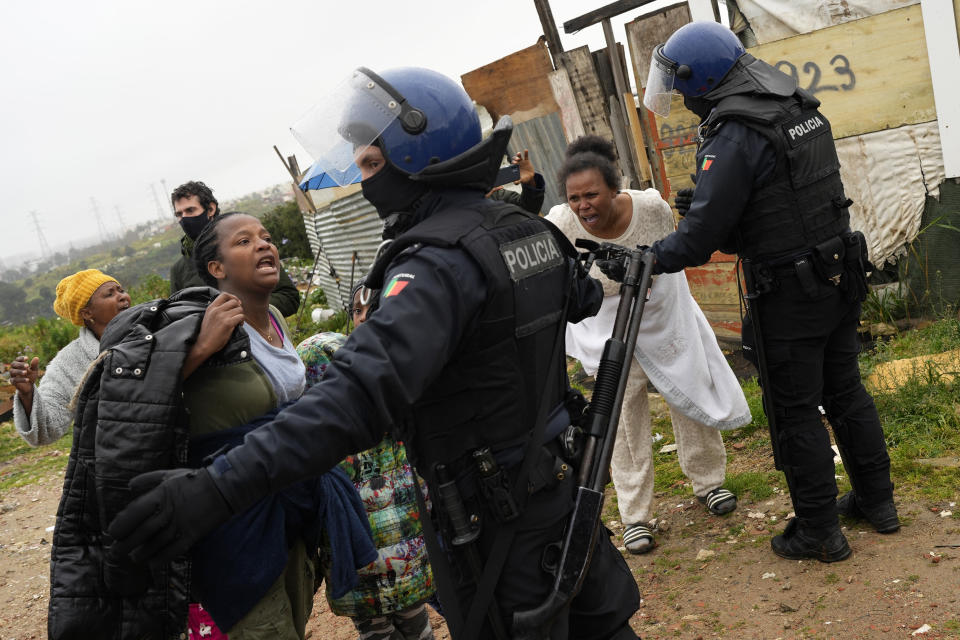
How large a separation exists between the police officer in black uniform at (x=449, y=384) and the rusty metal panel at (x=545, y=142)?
15.4ft

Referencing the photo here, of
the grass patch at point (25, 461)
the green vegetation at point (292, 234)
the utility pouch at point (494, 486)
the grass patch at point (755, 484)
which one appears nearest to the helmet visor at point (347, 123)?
the utility pouch at point (494, 486)

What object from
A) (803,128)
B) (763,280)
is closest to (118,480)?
(763,280)

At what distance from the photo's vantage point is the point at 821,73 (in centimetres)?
571

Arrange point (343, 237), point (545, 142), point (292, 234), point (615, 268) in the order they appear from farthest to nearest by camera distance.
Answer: point (292, 234) < point (343, 237) < point (545, 142) < point (615, 268)

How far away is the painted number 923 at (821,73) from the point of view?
18.3ft

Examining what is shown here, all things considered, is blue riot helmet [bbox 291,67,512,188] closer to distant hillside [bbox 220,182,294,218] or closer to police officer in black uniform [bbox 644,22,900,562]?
police officer in black uniform [bbox 644,22,900,562]

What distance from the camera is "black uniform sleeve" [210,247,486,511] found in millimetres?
1510

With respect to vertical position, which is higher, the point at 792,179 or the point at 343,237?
the point at 792,179

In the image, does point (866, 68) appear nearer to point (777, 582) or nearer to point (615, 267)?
point (615, 267)

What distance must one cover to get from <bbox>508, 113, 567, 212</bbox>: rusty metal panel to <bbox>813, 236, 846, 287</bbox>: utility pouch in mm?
3769

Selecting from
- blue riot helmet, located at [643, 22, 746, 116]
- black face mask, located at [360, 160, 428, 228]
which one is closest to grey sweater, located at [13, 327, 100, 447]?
black face mask, located at [360, 160, 428, 228]

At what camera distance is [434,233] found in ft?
5.91

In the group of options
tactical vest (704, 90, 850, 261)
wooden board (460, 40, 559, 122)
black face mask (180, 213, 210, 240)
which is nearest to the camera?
tactical vest (704, 90, 850, 261)

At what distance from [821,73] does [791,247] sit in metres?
3.27
